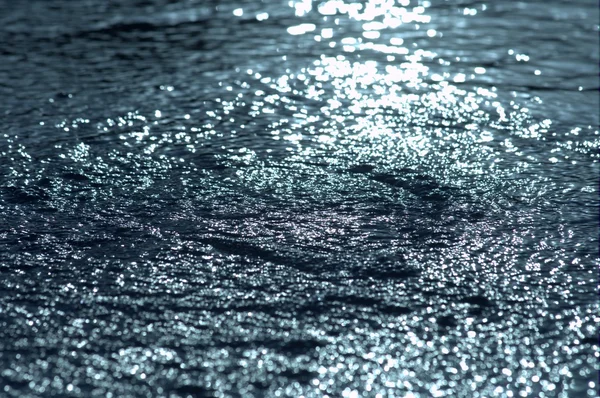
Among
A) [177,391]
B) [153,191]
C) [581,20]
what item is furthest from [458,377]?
[581,20]

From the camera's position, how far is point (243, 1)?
120 inches

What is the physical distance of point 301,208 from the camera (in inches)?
64.5

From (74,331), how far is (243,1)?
6.62ft

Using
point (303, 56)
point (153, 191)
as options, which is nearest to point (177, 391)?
point (153, 191)

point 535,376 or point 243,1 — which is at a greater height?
point 243,1

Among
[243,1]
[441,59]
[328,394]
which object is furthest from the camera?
[243,1]

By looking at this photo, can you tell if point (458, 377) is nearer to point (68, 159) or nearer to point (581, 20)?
point (68, 159)

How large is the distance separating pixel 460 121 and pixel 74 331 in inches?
44.5

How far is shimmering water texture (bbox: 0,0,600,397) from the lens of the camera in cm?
119

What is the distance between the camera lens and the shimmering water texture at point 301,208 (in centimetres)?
119

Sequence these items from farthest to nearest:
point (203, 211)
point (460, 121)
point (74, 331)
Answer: point (460, 121)
point (203, 211)
point (74, 331)

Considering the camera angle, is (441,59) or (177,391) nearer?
(177,391)

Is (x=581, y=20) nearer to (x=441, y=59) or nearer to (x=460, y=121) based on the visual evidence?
(x=441, y=59)

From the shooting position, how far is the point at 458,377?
3.76 feet
